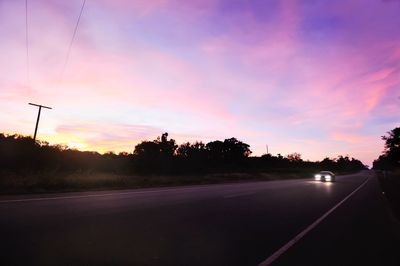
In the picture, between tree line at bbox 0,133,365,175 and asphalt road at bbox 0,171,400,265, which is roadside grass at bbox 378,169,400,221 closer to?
asphalt road at bbox 0,171,400,265

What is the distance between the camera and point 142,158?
9038cm

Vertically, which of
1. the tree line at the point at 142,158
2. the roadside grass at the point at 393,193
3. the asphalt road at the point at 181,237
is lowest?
the asphalt road at the point at 181,237

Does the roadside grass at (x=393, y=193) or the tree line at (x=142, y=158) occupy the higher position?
the tree line at (x=142, y=158)

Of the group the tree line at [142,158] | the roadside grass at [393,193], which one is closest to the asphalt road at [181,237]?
the roadside grass at [393,193]

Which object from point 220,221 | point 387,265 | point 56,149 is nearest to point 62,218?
point 220,221

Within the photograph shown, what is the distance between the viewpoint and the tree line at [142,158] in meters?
46.0

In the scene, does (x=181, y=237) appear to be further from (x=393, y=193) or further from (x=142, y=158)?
(x=142, y=158)

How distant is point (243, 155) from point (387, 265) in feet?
466

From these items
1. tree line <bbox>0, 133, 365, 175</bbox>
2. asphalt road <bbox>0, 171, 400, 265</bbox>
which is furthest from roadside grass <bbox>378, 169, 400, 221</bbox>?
tree line <bbox>0, 133, 365, 175</bbox>

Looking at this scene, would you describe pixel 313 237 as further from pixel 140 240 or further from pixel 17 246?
pixel 17 246

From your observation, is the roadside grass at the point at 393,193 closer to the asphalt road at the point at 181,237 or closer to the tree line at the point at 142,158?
the asphalt road at the point at 181,237

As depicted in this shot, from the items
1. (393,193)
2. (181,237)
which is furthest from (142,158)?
(181,237)

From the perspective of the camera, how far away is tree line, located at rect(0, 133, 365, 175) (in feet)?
151

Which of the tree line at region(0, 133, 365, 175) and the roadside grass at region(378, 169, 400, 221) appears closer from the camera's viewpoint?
the roadside grass at region(378, 169, 400, 221)
